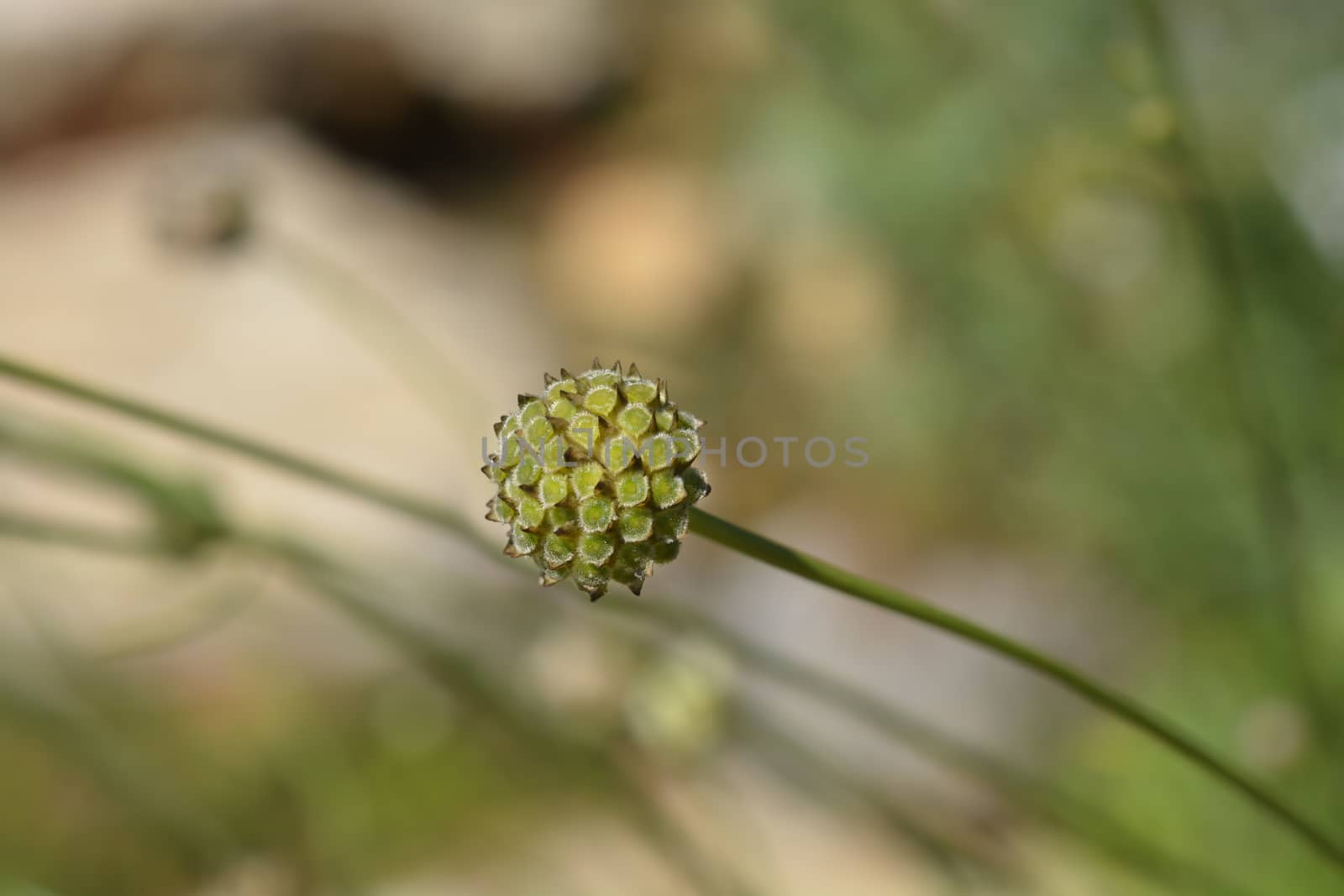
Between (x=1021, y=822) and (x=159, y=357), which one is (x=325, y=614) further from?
(x=1021, y=822)

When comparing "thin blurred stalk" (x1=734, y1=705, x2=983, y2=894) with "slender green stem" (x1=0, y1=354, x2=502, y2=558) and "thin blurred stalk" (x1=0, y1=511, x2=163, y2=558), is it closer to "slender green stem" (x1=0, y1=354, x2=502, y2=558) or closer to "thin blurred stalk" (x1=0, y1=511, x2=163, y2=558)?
"slender green stem" (x1=0, y1=354, x2=502, y2=558)

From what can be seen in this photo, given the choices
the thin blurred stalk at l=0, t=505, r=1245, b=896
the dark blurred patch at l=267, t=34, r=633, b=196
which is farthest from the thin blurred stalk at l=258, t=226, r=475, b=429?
the thin blurred stalk at l=0, t=505, r=1245, b=896

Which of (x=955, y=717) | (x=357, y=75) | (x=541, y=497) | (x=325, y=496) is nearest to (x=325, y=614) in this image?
(x=325, y=496)

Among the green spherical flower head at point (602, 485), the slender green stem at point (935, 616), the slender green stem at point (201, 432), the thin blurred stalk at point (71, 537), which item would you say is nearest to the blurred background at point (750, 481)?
the thin blurred stalk at point (71, 537)

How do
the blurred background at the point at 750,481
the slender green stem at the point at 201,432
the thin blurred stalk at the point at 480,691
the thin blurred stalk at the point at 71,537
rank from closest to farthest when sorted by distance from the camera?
1. the slender green stem at the point at 201,432
2. the thin blurred stalk at the point at 71,537
3. the thin blurred stalk at the point at 480,691
4. the blurred background at the point at 750,481

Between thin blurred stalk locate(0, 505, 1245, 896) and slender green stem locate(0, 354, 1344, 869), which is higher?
thin blurred stalk locate(0, 505, 1245, 896)

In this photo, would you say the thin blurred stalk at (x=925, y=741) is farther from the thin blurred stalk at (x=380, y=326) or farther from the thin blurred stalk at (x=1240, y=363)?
the thin blurred stalk at (x=380, y=326)
